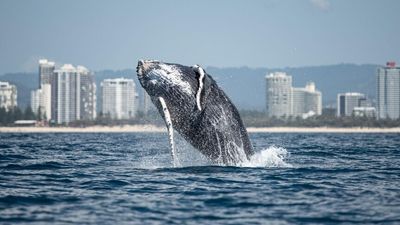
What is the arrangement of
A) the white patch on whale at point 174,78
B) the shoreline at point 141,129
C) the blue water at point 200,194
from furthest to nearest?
the shoreline at point 141,129 < the white patch on whale at point 174,78 < the blue water at point 200,194

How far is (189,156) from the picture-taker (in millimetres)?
17531

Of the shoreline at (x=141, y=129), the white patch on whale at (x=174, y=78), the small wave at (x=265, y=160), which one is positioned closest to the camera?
Result: the white patch on whale at (x=174, y=78)

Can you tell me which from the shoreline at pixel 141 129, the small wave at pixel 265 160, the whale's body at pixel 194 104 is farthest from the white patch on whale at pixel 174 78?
the shoreline at pixel 141 129

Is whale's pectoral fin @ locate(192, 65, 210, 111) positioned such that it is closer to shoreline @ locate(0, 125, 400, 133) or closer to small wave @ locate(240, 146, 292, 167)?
small wave @ locate(240, 146, 292, 167)

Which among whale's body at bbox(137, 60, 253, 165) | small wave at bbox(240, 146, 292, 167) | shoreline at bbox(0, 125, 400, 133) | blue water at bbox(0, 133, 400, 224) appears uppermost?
whale's body at bbox(137, 60, 253, 165)

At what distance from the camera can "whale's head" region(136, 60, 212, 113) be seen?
594 inches

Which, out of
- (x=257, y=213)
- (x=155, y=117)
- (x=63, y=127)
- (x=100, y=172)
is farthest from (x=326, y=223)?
(x=63, y=127)

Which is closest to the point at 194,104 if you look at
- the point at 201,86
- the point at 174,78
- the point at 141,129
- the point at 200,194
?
the point at 201,86

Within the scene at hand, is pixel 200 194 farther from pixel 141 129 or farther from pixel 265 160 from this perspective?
pixel 141 129

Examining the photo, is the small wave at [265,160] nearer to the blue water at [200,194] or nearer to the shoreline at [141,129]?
the blue water at [200,194]

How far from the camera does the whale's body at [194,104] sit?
15109 millimetres

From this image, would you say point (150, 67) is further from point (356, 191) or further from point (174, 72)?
point (356, 191)

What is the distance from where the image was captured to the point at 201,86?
1491 centimetres

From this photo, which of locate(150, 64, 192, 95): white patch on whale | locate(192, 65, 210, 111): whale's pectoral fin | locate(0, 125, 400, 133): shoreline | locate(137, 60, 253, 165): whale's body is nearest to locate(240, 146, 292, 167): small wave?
locate(137, 60, 253, 165): whale's body
